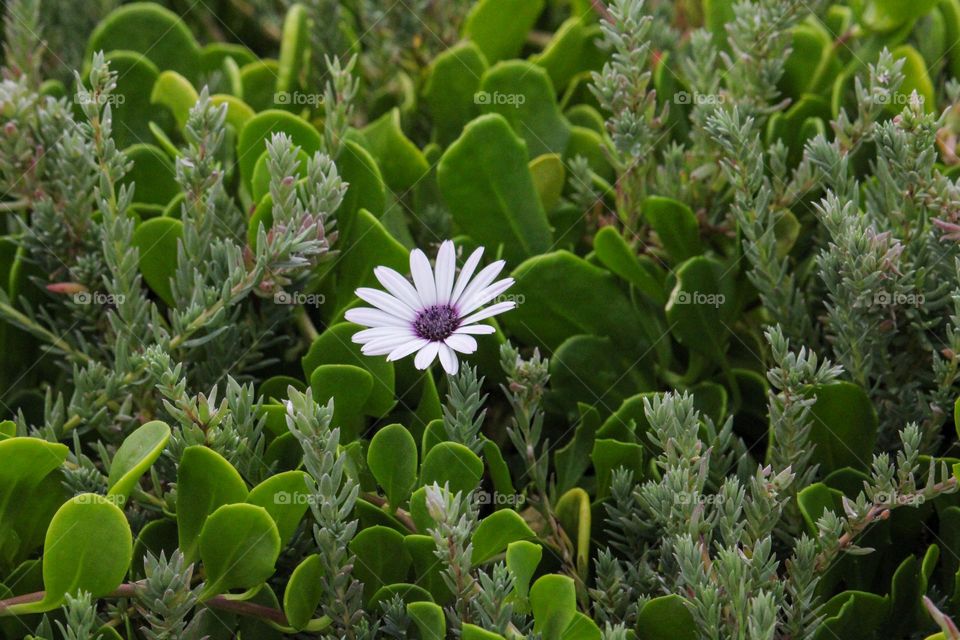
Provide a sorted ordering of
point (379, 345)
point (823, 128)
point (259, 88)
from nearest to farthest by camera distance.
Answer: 1. point (379, 345)
2. point (823, 128)
3. point (259, 88)

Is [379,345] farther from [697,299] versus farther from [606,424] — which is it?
[697,299]

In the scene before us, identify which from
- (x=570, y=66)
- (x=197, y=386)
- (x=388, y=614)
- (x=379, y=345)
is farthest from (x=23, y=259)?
(x=570, y=66)

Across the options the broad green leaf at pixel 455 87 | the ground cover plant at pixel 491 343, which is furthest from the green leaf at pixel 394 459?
the broad green leaf at pixel 455 87

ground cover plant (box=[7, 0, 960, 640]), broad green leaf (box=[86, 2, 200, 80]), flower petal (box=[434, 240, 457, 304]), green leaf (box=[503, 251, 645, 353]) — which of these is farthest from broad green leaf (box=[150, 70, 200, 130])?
green leaf (box=[503, 251, 645, 353])

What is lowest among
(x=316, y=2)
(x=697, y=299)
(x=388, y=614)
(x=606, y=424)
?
(x=388, y=614)

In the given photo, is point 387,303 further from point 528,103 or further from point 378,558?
point 528,103

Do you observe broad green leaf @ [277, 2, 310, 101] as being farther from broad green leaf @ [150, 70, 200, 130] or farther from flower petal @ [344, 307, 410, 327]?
flower petal @ [344, 307, 410, 327]

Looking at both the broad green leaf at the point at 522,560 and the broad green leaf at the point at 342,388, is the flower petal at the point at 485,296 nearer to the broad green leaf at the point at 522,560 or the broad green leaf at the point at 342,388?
the broad green leaf at the point at 342,388
